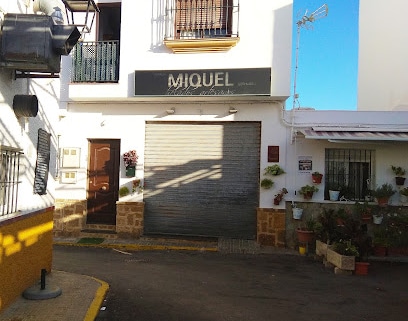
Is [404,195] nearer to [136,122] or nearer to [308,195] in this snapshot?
[308,195]

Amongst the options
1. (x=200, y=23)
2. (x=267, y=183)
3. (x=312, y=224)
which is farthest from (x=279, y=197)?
(x=200, y=23)

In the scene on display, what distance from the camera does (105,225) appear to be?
10.3m

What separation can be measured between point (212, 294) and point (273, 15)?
7466 mm

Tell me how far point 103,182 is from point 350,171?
279 inches

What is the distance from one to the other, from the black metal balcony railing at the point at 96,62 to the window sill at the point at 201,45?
1765mm

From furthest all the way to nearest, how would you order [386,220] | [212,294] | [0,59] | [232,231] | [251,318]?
[232,231] → [386,220] → [212,294] → [251,318] → [0,59]

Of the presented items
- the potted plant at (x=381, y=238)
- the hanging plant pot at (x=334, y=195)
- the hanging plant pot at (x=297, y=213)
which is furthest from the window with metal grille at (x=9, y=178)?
A: the potted plant at (x=381, y=238)

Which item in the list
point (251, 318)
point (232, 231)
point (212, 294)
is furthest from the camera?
point (232, 231)

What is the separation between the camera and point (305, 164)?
9.59m

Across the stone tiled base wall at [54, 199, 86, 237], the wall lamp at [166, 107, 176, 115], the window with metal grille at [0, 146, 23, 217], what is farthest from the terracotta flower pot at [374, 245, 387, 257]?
the window with metal grille at [0, 146, 23, 217]

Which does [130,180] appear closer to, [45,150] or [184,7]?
[45,150]

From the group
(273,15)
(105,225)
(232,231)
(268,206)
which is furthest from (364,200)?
(105,225)

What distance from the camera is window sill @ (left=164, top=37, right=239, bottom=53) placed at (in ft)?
31.1

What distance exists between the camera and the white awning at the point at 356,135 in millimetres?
8547
